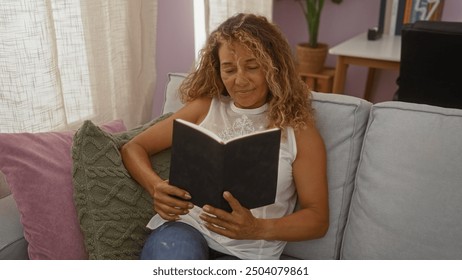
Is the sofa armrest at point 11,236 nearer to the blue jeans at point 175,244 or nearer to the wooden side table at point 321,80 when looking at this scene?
the blue jeans at point 175,244

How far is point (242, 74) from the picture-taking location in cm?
112

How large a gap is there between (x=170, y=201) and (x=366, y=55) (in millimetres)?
1631

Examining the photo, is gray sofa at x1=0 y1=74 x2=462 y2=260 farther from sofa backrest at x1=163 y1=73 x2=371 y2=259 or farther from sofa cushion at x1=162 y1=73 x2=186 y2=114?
sofa cushion at x1=162 y1=73 x2=186 y2=114

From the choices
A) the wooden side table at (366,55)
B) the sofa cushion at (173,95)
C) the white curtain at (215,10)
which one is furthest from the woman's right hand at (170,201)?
the wooden side table at (366,55)

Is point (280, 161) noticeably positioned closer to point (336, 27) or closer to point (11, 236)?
point (11, 236)

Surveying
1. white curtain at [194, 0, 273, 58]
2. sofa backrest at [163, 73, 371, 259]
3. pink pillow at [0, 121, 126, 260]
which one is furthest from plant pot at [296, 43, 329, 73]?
pink pillow at [0, 121, 126, 260]

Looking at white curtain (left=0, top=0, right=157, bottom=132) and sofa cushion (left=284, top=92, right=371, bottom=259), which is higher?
white curtain (left=0, top=0, right=157, bottom=132)

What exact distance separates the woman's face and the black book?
0.88ft

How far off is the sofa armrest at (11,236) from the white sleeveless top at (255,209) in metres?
0.31

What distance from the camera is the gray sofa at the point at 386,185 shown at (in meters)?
1.08

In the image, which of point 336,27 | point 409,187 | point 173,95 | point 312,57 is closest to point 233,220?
point 409,187

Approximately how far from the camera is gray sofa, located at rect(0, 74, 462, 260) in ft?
3.55

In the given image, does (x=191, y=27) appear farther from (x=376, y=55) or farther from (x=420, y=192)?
(x=420, y=192)

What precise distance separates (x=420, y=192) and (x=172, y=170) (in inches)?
23.5
